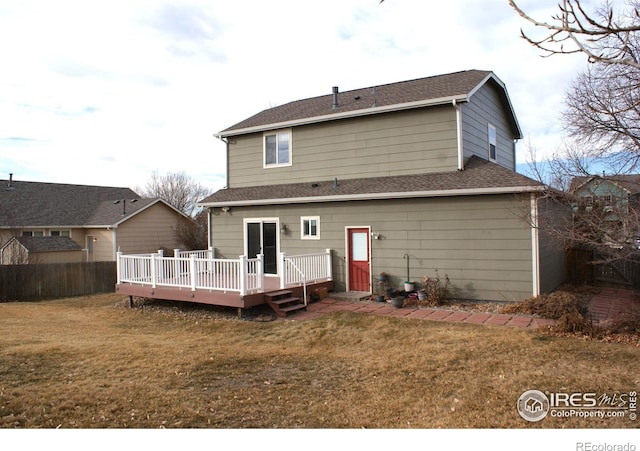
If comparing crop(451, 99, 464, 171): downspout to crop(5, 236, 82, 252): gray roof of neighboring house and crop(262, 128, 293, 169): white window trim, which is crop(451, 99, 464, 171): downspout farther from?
crop(5, 236, 82, 252): gray roof of neighboring house

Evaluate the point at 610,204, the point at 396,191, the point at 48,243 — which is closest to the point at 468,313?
the point at 610,204

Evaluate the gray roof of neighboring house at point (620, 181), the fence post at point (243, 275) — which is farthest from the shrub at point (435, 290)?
the fence post at point (243, 275)

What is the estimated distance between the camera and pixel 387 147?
13078mm

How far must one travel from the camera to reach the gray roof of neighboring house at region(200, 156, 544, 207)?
10414 mm

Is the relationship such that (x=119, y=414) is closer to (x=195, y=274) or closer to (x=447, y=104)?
(x=195, y=274)

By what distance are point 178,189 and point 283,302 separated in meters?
36.7

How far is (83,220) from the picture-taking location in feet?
79.8

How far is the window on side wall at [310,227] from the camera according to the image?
1342 centimetres

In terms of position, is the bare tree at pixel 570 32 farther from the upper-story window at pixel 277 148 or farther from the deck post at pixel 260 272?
the upper-story window at pixel 277 148

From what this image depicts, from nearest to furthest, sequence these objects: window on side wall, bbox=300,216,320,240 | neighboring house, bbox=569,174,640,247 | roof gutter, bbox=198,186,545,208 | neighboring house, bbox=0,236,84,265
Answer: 1. neighboring house, bbox=569,174,640,247
2. roof gutter, bbox=198,186,545,208
3. window on side wall, bbox=300,216,320,240
4. neighboring house, bbox=0,236,84,265

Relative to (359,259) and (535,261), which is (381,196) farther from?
(535,261)

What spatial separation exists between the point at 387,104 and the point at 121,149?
2329 cm

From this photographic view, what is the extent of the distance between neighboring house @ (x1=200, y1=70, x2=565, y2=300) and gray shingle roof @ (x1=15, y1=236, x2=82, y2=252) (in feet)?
34.2

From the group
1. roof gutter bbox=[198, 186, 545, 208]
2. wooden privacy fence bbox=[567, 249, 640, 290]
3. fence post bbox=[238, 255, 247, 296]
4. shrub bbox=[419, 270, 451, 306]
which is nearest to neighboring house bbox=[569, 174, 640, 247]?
roof gutter bbox=[198, 186, 545, 208]
